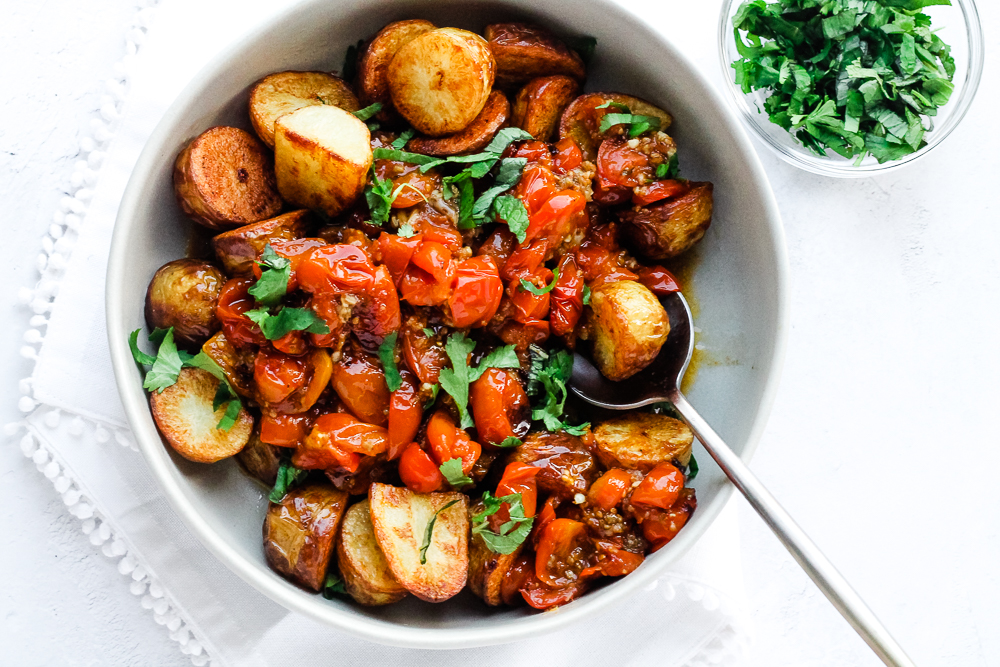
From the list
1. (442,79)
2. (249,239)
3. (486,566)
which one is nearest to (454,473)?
(486,566)

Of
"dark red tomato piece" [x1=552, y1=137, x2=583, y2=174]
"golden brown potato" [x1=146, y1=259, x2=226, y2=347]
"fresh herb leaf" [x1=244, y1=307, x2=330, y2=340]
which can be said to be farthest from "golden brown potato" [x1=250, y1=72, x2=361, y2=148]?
"dark red tomato piece" [x1=552, y1=137, x2=583, y2=174]

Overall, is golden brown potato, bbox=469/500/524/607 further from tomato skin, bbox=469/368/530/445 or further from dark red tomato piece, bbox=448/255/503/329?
dark red tomato piece, bbox=448/255/503/329

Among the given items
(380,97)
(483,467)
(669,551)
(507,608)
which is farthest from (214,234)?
(669,551)

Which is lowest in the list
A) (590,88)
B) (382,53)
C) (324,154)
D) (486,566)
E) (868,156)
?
(486,566)

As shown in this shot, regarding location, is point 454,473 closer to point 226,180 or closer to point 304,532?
point 304,532

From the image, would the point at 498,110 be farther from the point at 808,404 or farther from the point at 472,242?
the point at 808,404

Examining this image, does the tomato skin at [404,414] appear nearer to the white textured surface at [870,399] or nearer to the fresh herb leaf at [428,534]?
the fresh herb leaf at [428,534]

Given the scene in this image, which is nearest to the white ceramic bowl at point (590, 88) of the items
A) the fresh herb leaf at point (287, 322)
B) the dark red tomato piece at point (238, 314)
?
the dark red tomato piece at point (238, 314)
